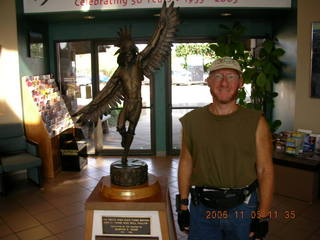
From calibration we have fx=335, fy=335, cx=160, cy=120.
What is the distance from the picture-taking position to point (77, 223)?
336 cm

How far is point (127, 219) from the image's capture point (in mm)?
2062

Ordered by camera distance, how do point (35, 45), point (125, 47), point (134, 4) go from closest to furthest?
1. point (125, 47)
2. point (134, 4)
3. point (35, 45)

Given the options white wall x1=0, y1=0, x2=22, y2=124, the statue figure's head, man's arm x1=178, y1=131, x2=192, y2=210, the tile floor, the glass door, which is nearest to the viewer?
man's arm x1=178, y1=131, x2=192, y2=210

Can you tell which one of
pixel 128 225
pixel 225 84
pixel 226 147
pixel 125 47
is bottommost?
pixel 128 225

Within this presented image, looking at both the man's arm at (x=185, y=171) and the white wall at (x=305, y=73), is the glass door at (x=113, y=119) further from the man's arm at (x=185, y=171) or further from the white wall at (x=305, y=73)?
the man's arm at (x=185, y=171)

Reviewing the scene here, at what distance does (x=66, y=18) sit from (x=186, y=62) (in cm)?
205

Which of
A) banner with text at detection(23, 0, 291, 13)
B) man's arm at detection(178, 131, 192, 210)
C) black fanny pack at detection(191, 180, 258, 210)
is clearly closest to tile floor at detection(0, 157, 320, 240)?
man's arm at detection(178, 131, 192, 210)

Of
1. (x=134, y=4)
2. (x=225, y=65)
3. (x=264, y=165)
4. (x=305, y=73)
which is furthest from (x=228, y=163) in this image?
(x=134, y=4)

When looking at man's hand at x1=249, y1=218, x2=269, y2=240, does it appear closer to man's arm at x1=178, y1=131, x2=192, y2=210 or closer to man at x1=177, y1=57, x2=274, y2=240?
man at x1=177, y1=57, x2=274, y2=240

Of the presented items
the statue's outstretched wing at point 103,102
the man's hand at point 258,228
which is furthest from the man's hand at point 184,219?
the statue's outstretched wing at point 103,102

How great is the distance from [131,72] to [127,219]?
90 centimetres

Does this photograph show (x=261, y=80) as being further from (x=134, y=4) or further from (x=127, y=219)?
(x=127, y=219)

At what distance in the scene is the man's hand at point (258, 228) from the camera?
182 cm

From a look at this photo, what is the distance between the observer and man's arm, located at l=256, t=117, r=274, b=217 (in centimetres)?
175
